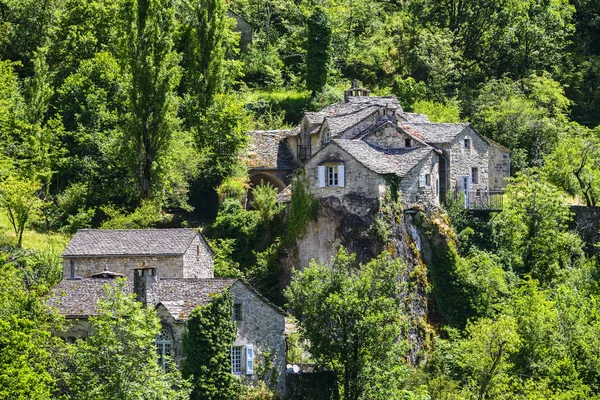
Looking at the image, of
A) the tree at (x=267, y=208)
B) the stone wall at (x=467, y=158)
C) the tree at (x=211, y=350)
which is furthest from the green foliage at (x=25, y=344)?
the stone wall at (x=467, y=158)

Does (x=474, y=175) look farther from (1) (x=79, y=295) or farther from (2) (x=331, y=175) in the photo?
(1) (x=79, y=295)

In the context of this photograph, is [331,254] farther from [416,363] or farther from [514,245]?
[514,245]

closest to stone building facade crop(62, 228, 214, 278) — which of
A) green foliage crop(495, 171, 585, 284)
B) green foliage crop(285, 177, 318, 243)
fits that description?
green foliage crop(285, 177, 318, 243)

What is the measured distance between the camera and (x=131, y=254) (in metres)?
74.7

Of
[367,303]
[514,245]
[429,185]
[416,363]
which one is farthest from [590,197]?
[367,303]

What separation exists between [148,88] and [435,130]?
658 inches

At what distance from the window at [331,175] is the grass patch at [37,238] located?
14885 mm

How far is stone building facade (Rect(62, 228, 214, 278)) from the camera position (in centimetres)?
7469

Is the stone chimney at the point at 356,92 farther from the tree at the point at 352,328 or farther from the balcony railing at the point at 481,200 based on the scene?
the tree at the point at 352,328

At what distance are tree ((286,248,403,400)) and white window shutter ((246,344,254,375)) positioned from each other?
112 inches

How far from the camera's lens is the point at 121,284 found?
65750mm

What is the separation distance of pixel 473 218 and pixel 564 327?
9065 mm

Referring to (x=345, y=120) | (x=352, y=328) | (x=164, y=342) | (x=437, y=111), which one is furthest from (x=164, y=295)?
(x=437, y=111)

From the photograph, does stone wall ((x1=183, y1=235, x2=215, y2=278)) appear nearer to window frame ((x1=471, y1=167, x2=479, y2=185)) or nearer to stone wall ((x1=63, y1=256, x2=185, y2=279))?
stone wall ((x1=63, y1=256, x2=185, y2=279))
